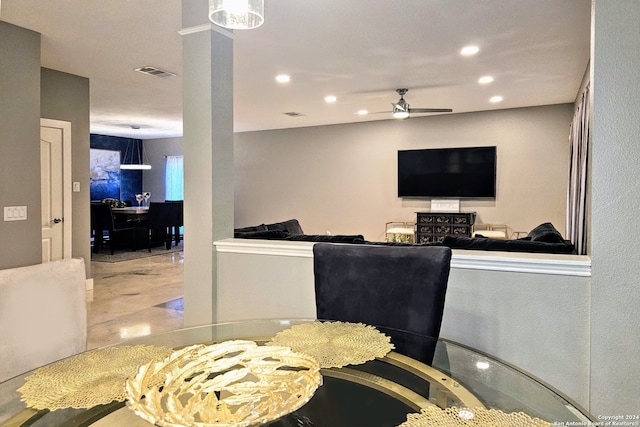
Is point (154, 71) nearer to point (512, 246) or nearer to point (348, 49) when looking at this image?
point (348, 49)

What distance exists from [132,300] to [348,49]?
3505mm

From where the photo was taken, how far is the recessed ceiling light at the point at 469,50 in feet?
12.6

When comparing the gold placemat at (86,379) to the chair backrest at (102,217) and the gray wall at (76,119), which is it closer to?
the gray wall at (76,119)

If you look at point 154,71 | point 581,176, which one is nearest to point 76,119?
point 154,71

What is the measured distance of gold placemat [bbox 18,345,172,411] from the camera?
1.04 m

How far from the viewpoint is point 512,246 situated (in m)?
2.97

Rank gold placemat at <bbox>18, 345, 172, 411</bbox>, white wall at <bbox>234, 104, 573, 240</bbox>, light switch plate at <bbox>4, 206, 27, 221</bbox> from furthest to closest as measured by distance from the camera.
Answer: white wall at <bbox>234, 104, 573, 240</bbox>
light switch plate at <bbox>4, 206, 27, 221</bbox>
gold placemat at <bbox>18, 345, 172, 411</bbox>

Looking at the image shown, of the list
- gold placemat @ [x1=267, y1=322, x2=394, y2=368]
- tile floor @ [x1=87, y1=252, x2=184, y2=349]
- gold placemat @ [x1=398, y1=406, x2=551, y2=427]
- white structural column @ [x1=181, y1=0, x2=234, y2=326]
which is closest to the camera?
gold placemat @ [x1=398, y1=406, x2=551, y2=427]

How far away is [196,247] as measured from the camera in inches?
106

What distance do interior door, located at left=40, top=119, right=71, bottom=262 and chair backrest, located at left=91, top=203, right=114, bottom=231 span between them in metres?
3.39

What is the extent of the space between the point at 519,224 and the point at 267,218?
500 centimetres

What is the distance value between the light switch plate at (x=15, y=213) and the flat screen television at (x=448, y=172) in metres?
5.82

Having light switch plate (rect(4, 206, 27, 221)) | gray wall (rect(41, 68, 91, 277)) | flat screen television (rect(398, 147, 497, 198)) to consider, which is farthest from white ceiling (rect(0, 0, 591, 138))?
light switch plate (rect(4, 206, 27, 221))

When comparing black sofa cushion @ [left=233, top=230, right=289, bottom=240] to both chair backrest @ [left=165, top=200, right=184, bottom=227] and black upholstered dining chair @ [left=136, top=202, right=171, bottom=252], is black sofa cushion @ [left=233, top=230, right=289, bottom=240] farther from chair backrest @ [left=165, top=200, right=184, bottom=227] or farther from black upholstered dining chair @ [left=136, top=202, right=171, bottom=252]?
chair backrest @ [left=165, top=200, right=184, bottom=227]
